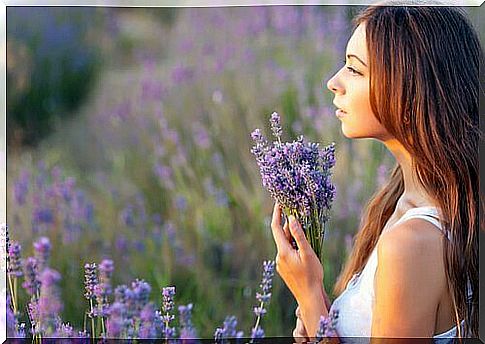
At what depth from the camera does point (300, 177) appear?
2627 mm

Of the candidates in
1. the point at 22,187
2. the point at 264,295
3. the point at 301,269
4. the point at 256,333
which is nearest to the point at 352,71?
the point at 301,269

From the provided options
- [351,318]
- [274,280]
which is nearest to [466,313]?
[351,318]

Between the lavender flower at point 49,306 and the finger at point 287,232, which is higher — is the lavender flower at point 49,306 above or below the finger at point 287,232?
Result: below

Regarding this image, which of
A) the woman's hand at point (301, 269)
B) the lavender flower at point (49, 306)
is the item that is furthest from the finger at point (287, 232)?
the lavender flower at point (49, 306)

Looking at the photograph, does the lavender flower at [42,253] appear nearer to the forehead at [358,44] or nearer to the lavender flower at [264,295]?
the lavender flower at [264,295]

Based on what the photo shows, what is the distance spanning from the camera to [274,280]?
2.71m

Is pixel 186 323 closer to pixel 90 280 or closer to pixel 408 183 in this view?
pixel 90 280

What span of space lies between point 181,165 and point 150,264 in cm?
32

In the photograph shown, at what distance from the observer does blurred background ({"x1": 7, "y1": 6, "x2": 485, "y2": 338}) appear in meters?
2.69

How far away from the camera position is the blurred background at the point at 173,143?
269cm

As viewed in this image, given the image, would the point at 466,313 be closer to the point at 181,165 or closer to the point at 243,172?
the point at 243,172

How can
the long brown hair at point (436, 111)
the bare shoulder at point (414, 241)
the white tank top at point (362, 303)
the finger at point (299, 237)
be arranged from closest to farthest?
the bare shoulder at point (414, 241), the white tank top at point (362, 303), the long brown hair at point (436, 111), the finger at point (299, 237)

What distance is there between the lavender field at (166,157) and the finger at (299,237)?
0.31ft

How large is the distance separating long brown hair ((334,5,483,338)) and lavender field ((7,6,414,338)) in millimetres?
159
